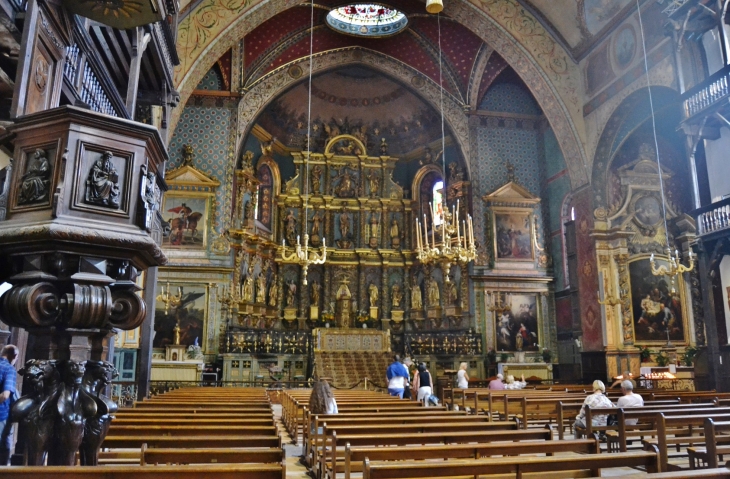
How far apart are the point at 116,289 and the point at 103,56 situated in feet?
28.1

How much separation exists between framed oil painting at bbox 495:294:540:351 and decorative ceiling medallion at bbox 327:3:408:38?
11437 millimetres

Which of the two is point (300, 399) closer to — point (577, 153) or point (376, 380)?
point (376, 380)

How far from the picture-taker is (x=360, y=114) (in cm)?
2631

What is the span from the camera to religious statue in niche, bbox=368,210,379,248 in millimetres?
25438

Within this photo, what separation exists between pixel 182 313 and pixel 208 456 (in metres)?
16.7

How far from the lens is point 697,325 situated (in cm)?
1659

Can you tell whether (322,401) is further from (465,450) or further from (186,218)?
(186,218)

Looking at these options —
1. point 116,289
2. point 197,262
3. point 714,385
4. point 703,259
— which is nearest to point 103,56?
point 116,289

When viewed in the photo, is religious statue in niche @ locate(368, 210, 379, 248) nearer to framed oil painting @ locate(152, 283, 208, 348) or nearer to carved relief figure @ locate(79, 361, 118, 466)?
framed oil painting @ locate(152, 283, 208, 348)

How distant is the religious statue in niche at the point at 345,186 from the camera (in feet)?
84.7

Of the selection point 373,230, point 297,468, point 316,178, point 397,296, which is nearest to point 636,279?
point 397,296

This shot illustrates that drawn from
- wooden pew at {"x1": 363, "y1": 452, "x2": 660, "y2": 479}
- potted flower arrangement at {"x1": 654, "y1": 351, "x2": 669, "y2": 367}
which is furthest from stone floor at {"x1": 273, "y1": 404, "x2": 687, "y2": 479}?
potted flower arrangement at {"x1": 654, "y1": 351, "x2": 669, "y2": 367}

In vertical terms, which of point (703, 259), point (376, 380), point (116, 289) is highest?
point (703, 259)

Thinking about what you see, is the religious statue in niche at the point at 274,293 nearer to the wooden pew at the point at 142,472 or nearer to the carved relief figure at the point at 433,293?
the carved relief figure at the point at 433,293
